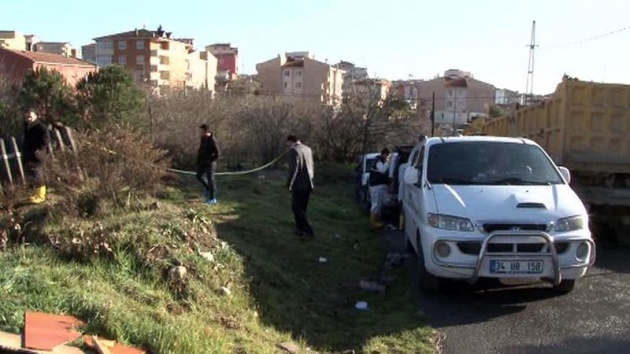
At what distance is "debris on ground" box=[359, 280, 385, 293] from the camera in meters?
8.52

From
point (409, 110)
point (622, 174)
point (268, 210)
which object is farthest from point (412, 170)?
point (409, 110)

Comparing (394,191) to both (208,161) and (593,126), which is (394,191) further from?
(593,126)

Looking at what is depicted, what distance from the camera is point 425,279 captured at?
8.02 m

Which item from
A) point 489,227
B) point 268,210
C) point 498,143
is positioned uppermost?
point 498,143

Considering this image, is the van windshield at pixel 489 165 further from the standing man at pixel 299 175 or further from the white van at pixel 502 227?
the standing man at pixel 299 175

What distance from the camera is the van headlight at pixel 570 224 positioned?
286 inches

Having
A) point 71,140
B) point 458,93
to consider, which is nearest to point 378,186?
point 71,140

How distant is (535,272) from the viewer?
23.6 feet

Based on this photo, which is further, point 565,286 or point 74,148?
point 74,148

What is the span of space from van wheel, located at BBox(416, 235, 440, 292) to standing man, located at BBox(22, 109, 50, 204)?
18.6 feet

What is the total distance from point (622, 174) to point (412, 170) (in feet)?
15.2

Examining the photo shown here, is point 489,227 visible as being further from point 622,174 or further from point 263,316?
point 622,174

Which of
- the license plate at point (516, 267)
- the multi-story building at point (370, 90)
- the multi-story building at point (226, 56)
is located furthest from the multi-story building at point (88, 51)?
the license plate at point (516, 267)

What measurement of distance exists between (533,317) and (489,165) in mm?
2034
